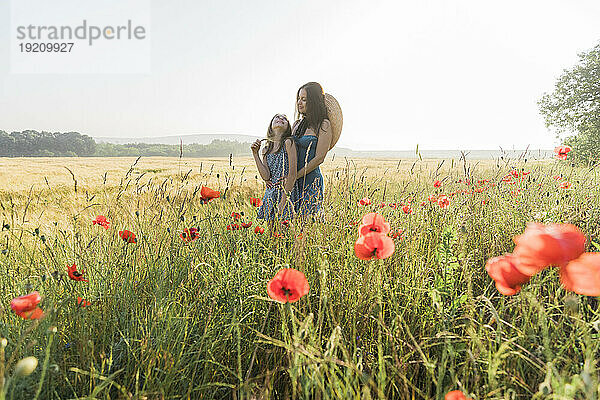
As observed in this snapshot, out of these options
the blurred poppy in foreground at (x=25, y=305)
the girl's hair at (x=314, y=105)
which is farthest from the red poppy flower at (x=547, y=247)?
the girl's hair at (x=314, y=105)

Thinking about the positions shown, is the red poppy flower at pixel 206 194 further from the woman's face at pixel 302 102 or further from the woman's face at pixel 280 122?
the woman's face at pixel 302 102

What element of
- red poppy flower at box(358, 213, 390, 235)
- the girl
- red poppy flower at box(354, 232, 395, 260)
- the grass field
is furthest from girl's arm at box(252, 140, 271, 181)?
red poppy flower at box(354, 232, 395, 260)

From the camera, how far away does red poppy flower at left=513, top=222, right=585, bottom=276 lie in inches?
31.5

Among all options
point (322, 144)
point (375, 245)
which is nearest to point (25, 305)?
point (375, 245)

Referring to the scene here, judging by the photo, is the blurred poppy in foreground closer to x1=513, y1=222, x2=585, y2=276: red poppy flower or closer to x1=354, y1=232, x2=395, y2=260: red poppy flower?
Answer: x1=354, y1=232, x2=395, y2=260: red poppy flower

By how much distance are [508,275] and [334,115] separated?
8.70 ft

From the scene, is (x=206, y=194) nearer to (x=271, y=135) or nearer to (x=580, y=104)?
(x=271, y=135)

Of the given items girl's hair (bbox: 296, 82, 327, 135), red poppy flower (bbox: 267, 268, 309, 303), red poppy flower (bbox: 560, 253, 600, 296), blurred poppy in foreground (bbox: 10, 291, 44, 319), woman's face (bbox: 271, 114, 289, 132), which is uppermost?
girl's hair (bbox: 296, 82, 327, 135)

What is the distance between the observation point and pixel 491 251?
82.0 inches

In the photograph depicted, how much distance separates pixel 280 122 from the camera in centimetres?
317

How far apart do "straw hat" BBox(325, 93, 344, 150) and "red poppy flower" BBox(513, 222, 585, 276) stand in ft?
8.51

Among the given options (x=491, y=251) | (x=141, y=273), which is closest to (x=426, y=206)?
(x=491, y=251)

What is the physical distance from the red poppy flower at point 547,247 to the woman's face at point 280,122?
8.17 ft

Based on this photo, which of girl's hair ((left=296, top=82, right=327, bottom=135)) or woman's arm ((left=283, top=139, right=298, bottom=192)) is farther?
girl's hair ((left=296, top=82, right=327, bottom=135))
